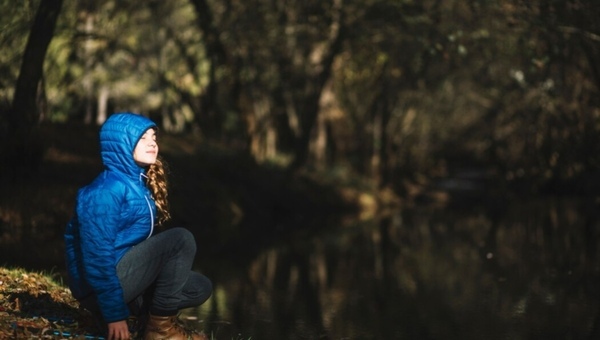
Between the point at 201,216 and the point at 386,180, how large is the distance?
24575mm

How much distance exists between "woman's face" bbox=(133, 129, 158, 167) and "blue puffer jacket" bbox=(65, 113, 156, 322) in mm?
47

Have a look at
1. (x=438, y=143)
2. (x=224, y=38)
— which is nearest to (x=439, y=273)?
(x=224, y=38)

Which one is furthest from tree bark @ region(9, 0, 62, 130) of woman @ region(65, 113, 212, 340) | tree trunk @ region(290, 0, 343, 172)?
tree trunk @ region(290, 0, 343, 172)

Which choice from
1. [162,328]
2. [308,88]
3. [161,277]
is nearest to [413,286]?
[162,328]

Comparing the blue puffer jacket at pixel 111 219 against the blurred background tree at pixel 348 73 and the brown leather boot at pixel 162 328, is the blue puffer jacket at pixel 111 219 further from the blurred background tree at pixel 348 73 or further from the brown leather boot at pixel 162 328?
the blurred background tree at pixel 348 73

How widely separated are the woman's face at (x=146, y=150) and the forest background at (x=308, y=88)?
34.5 feet

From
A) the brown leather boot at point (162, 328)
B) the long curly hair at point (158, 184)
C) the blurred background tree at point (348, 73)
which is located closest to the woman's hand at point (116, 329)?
the brown leather boot at point (162, 328)

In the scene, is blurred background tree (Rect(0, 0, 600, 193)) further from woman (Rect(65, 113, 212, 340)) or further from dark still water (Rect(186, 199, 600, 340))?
woman (Rect(65, 113, 212, 340))

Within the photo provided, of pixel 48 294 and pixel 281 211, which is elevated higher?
pixel 48 294

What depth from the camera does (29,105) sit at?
57.9 feet

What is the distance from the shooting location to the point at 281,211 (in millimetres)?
29156

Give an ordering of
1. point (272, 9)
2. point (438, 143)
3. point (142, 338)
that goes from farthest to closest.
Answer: point (438, 143)
point (272, 9)
point (142, 338)

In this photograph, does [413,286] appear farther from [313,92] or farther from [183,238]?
[313,92]

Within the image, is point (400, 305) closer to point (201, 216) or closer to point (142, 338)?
point (142, 338)
